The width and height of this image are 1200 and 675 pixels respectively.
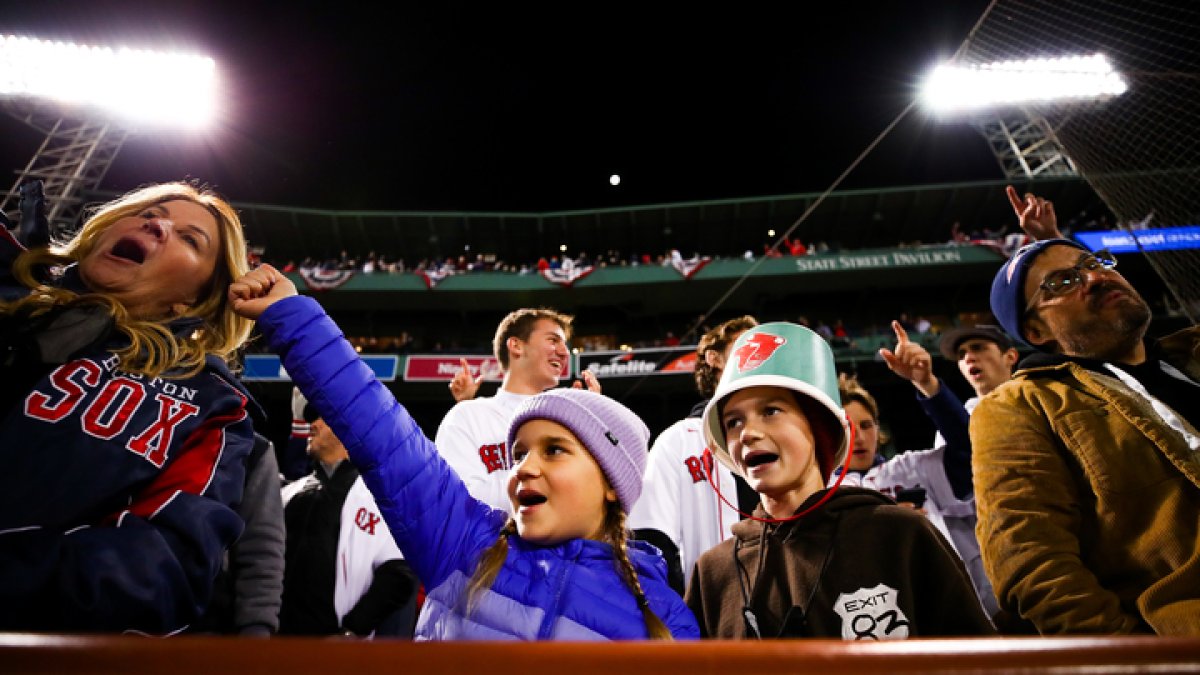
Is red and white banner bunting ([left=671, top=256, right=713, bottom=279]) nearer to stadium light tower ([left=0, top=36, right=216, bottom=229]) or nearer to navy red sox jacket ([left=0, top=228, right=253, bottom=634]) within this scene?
stadium light tower ([left=0, top=36, right=216, bottom=229])

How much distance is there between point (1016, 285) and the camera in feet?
7.97

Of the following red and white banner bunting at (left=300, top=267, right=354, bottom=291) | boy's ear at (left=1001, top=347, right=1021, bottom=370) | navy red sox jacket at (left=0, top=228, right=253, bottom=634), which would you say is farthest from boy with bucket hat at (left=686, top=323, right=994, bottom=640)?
red and white banner bunting at (left=300, top=267, right=354, bottom=291)

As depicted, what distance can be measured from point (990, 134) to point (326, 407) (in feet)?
87.0

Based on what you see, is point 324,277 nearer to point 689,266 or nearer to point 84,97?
point 84,97

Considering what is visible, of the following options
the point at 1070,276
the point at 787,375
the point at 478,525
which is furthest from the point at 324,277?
the point at 1070,276

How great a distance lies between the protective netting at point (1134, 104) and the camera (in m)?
8.30

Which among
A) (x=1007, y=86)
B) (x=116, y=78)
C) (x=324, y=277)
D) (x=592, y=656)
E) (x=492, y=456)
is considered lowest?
(x=592, y=656)

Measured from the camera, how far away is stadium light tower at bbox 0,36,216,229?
14.8 m

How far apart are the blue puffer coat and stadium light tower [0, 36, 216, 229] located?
56.7ft

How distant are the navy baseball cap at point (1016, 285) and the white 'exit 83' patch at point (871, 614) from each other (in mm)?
1399

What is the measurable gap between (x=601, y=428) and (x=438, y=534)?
1.87 feet

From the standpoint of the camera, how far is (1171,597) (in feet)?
4.99

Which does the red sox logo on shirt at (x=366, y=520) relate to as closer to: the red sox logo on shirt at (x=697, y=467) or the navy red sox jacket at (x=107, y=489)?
the red sox logo on shirt at (x=697, y=467)

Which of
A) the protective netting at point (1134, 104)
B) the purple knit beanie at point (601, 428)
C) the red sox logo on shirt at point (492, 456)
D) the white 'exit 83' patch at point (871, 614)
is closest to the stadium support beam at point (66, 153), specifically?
the red sox logo on shirt at point (492, 456)
